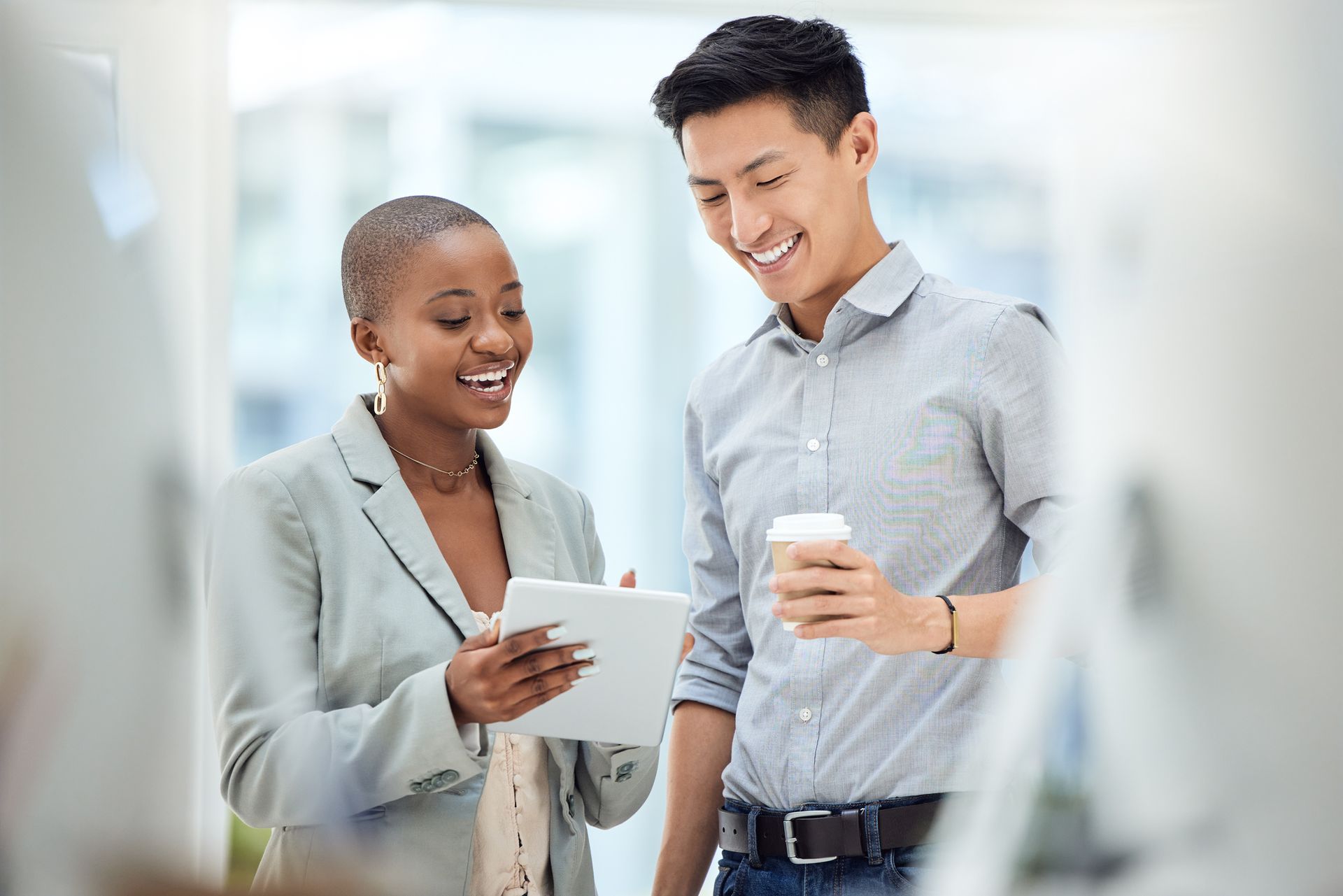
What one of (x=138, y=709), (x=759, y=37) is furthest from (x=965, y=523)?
(x=138, y=709)

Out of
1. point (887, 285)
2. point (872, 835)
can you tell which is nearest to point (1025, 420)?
point (887, 285)

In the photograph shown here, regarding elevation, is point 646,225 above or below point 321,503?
above

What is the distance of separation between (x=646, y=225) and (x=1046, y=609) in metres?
3.24

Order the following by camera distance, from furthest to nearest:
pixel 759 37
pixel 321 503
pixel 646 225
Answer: pixel 646 225 < pixel 759 37 < pixel 321 503

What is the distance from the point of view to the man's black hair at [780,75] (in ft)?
5.07

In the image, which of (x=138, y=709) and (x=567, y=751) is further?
(x=567, y=751)

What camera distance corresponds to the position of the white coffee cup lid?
3.85 feet

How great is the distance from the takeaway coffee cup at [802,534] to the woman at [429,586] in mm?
226

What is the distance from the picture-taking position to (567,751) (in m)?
1.45

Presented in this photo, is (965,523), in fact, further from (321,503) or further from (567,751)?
(321,503)

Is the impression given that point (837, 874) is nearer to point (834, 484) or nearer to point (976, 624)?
point (976, 624)

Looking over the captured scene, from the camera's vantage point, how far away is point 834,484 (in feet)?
4.98

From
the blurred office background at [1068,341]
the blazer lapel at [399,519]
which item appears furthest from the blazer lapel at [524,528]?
the blurred office background at [1068,341]

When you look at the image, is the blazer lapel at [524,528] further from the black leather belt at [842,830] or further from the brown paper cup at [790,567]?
the brown paper cup at [790,567]
